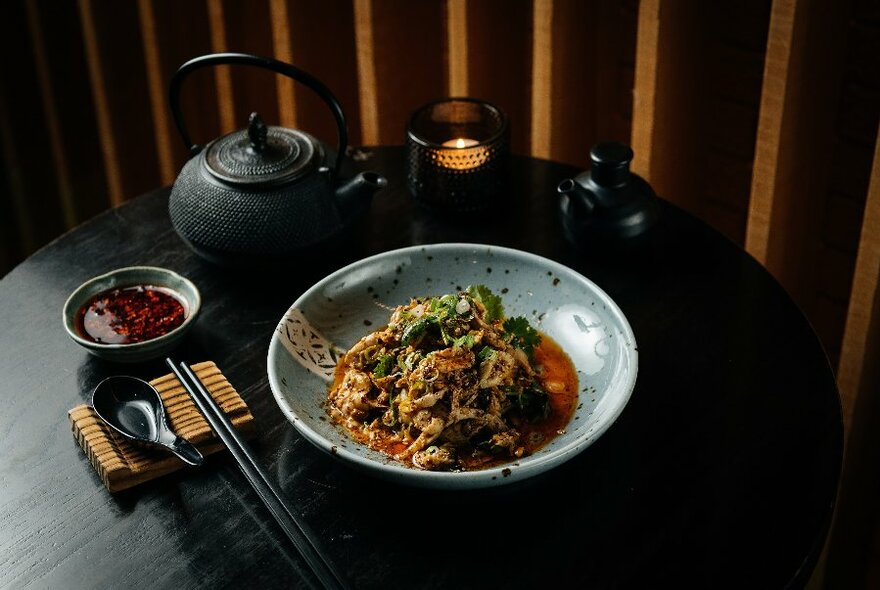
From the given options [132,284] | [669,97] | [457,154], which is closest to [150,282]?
[132,284]

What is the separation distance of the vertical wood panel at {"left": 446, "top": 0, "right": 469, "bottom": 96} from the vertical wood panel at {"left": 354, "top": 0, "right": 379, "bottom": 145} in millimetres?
204

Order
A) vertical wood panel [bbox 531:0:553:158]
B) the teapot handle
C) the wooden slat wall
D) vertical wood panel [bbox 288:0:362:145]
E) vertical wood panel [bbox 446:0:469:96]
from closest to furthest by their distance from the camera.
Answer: the teapot handle, the wooden slat wall, vertical wood panel [bbox 531:0:553:158], vertical wood panel [bbox 446:0:469:96], vertical wood panel [bbox 288:0:362:145]

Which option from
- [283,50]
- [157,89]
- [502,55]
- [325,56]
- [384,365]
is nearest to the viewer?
[384,365]

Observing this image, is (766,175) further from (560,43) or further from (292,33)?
(292,33)

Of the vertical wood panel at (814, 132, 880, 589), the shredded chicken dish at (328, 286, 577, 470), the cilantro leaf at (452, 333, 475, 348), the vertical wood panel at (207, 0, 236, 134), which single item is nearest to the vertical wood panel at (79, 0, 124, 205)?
the vertical wood panel at (207, 0, 236, 134)

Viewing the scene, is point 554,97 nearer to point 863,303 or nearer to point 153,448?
point 863,303

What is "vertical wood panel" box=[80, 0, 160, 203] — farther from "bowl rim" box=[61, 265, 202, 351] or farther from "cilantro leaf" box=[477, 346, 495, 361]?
"cilantro leaf" box=[477, 346, 495, 361]

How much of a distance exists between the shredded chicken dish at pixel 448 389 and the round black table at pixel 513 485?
0.06 metres

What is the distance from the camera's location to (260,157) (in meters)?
1.74

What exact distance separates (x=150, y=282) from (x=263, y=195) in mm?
245

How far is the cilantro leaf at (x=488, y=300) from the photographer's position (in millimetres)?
1542

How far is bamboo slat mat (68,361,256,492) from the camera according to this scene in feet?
4.49

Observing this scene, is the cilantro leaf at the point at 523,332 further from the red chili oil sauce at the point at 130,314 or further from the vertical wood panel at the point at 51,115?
the vertical wood panel at the point at 51,115

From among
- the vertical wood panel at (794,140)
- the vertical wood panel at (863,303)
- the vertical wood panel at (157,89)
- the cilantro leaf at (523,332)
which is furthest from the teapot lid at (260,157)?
the vertical wood panel at (157,89)
